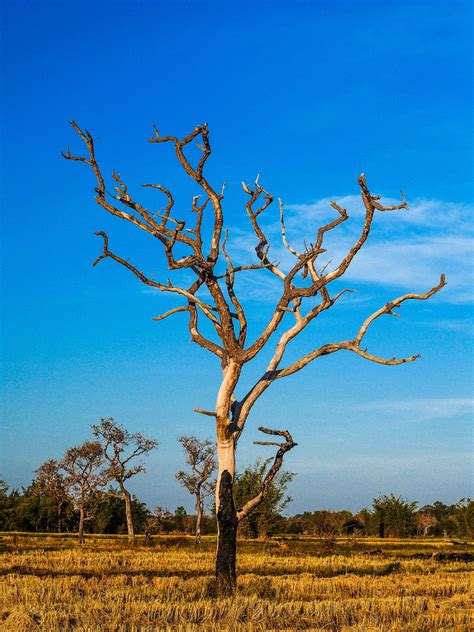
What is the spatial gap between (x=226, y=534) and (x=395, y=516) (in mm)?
72238

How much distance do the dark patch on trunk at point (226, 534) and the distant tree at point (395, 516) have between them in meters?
70.4

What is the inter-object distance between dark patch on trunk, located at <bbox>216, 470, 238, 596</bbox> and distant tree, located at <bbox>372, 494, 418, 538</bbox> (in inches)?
2771

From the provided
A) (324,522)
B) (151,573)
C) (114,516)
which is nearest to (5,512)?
(114,516)

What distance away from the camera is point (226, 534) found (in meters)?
16.3

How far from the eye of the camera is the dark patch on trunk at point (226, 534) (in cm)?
1599

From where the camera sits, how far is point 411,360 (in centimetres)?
1744

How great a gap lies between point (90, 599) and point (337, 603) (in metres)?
4.32

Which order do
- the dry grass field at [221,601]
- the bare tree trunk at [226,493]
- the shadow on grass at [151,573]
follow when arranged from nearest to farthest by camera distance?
the dry grass field at [221,601]
the bare tree trunk at [226,493]
the shadow on grass at [151,573]

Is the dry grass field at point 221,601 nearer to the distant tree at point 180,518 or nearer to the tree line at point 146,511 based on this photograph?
the tree line at point 146,511

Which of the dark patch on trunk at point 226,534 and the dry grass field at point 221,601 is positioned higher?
the dark patch on trunk at point 226,534

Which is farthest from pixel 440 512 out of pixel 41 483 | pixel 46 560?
pixel 46 560

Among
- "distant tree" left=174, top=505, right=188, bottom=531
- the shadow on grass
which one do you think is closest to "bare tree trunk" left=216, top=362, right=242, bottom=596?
the shadow on grass

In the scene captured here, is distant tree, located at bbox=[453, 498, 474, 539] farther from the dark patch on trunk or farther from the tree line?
the dark patch on trunk

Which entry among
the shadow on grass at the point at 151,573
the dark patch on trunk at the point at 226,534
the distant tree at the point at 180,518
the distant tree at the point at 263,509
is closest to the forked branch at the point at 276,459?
the dark patch on trunk at the point at 226,534
